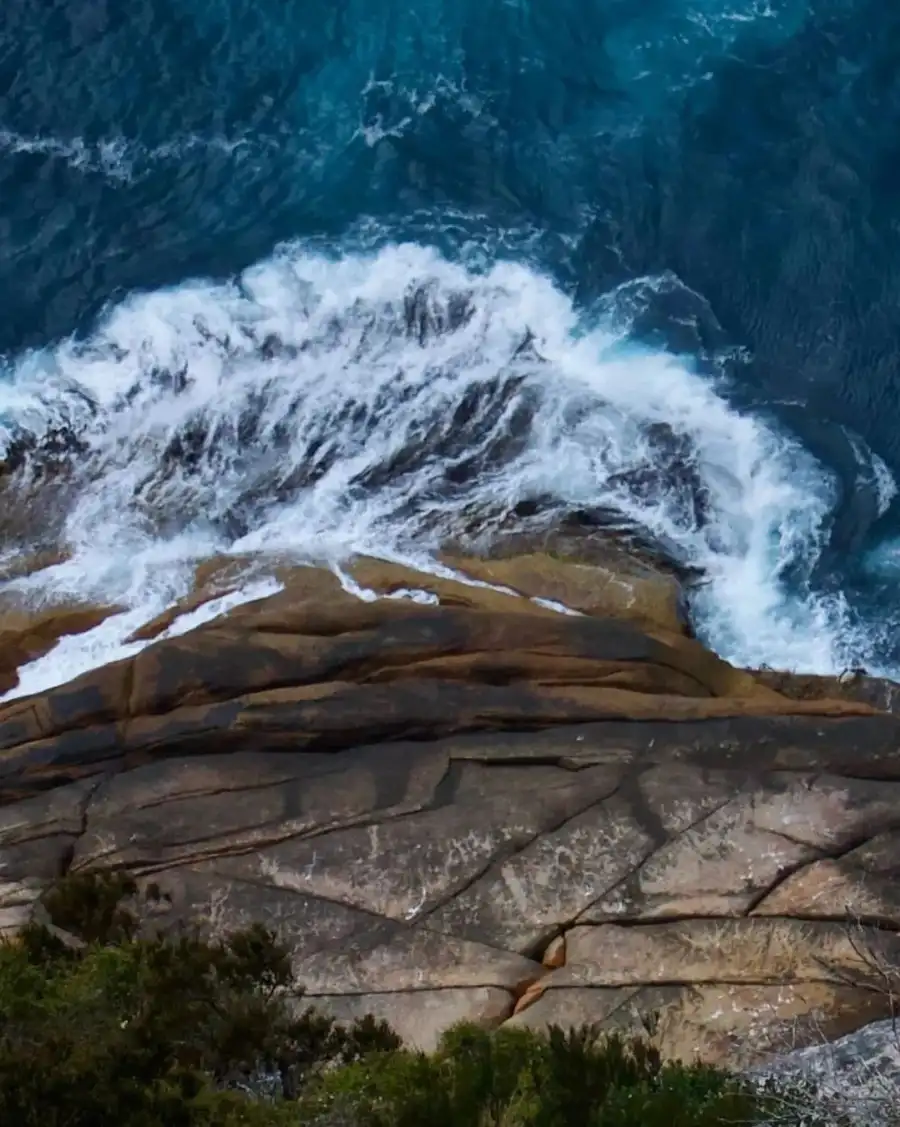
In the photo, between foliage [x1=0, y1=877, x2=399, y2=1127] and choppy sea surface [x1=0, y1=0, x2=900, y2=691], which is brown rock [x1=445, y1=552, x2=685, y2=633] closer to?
choppy sea surface [x1=0, y1=0, x2=900, y2=691]

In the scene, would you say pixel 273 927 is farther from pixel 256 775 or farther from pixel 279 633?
pixel 279 633

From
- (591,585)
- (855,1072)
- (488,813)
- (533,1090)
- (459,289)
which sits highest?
(459,289)

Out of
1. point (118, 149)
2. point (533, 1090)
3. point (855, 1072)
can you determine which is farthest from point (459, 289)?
point (855, 1072)

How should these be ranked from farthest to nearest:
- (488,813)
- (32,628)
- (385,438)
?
(385,438) → (32,628) → (488,813)

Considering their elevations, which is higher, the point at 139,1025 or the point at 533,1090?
the point at 139,1025

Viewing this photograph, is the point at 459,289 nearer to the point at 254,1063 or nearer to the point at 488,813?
the point at 488,813

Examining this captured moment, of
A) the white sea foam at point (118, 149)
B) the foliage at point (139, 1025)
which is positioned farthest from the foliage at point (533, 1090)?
the white sea foam at point (118, 149)

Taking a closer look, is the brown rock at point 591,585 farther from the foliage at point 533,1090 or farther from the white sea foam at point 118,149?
the white sea foam at point 118,149
